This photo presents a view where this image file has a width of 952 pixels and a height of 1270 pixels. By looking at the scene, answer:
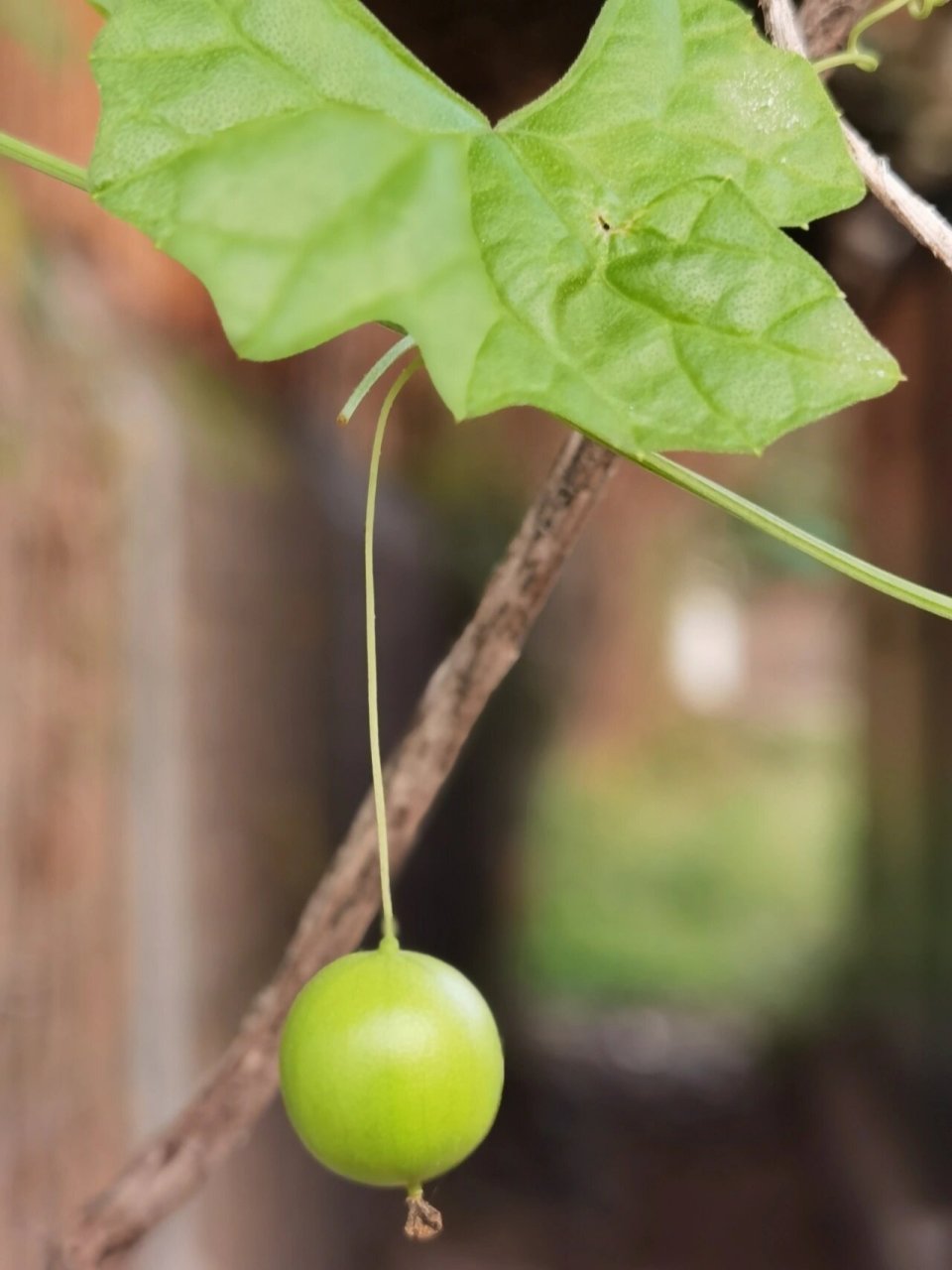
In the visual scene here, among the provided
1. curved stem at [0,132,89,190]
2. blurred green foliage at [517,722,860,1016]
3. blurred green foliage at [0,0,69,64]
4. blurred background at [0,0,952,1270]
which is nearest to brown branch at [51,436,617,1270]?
curved stem at [0,132,89,190]

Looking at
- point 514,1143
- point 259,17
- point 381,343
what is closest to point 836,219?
point 259,17

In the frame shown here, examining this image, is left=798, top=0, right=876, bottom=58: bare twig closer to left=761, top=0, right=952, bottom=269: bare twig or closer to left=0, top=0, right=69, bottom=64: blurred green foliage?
left=761, top=0, right=952, bottom=269: bare twig

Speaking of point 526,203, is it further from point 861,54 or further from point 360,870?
point 360,870

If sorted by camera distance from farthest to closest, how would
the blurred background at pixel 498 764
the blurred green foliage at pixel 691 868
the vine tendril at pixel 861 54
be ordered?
the blurred green foliage at pixel 691 868 < the blurred background at pixel 498 764 < the vine tendril at pixel 861 54

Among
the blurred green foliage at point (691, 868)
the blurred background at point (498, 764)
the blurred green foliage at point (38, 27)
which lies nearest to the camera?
the blurred green foliage at point (38, 27)

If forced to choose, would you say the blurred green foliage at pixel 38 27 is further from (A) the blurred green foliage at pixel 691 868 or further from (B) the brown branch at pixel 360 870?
(A) the blurred green foliage at pixel 691 868

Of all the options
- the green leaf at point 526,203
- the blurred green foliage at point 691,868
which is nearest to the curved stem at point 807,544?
the green leaf at point 526,203

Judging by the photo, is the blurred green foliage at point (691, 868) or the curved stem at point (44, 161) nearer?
the curved stem at point (44, 161)

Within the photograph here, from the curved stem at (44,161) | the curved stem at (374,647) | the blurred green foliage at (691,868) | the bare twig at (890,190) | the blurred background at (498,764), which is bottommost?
the blurred green foliage at (691,868)
